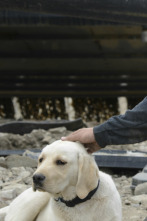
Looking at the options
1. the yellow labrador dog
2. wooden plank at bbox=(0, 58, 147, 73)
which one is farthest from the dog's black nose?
wooden plank at bbox=(0, 58, 147, 73)

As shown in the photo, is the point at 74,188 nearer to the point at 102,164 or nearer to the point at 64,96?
the point at 102,164

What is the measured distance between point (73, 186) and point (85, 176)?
117 mm

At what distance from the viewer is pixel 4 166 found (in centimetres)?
599

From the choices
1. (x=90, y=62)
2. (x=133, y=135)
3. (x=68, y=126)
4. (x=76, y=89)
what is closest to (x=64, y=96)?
(x=76, y=89)

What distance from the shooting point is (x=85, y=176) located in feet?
9.08

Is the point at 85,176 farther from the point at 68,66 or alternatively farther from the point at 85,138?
the point at 68,66

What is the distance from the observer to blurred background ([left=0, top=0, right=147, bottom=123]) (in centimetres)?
1285

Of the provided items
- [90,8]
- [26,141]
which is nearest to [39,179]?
[90,8]

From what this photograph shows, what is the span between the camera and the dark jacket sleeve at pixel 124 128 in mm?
3100

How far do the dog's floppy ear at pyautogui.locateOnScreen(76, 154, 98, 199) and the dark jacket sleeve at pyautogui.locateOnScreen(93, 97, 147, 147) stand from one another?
1.02ft

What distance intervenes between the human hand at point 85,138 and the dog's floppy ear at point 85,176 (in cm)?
21

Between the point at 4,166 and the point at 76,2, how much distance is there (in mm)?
2190

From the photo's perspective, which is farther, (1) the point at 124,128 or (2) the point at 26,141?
(2) the point at 26,141

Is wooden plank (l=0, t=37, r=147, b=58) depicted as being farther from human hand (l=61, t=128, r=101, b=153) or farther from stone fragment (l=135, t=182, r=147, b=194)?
human hand (l=61, t=128, r=101, b=153)
